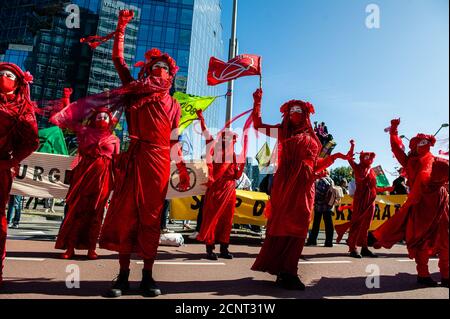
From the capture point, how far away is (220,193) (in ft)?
18.4

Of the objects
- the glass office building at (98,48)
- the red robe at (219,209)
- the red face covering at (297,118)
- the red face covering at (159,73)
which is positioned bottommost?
the red robe at (219,209)

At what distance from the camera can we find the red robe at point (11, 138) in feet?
10.4

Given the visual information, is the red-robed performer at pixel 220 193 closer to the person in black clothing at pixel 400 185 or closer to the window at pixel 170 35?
the person in black clothing at pixel 400 185

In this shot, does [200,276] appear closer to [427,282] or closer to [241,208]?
[427,282]

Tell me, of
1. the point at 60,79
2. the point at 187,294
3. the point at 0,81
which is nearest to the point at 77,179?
the point at 0,81

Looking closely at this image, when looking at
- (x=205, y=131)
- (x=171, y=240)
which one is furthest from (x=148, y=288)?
(x=171, y=240)

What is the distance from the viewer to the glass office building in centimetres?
5234

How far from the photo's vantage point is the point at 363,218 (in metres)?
6.41

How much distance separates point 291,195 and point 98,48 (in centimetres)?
5867

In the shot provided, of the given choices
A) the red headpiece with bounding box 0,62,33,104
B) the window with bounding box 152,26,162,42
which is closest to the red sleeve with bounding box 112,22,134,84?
the red headpiece with bounding box 0,62,33,104

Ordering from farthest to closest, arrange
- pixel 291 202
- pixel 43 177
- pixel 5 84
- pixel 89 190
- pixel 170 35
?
1. pixel 170 35
2. pixel 43 177
3. pixel 89 190
4. pixel 291 202
5. pixel 5 84

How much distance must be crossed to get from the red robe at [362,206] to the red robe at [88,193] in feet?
14.3

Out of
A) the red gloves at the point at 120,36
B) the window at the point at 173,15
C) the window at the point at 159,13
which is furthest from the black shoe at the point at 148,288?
the window at the point at 159,13

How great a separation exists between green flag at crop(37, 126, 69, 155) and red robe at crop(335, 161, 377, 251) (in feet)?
22.3
